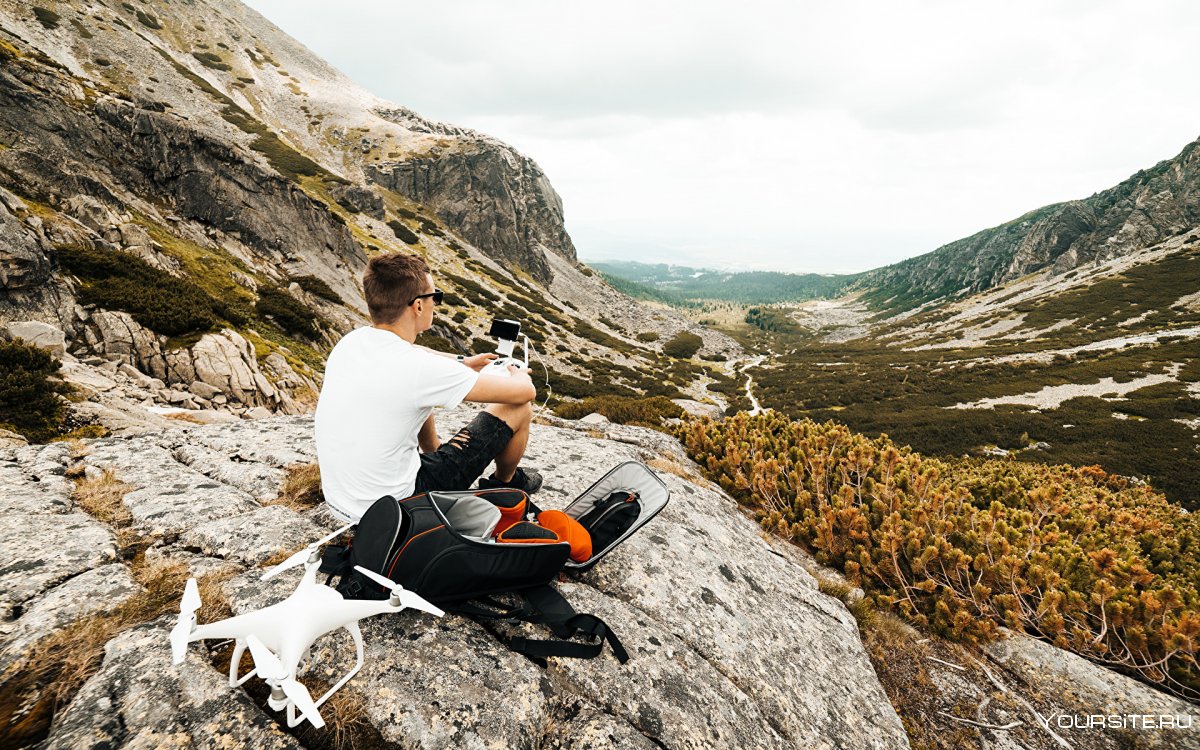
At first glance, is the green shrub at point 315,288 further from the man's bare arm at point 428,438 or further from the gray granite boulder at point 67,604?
the gray granite boulder at point 67,604

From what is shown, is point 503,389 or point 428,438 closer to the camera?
point 503,389

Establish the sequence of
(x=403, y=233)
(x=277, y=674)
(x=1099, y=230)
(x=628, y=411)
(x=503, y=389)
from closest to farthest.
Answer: (x=277, y=674) < (x=503, y=389) < (x=628, y=411) < (x=403, y=233) < (x=1099, y=230)

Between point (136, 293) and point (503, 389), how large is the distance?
1353 centimetres

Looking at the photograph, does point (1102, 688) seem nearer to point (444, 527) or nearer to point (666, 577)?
point (666, 577)

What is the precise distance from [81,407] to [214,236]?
20.8 metres

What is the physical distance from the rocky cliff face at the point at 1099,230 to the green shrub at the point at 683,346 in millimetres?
108023

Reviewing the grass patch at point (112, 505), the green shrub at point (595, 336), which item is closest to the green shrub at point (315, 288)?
the grass patch at point (112, 505)

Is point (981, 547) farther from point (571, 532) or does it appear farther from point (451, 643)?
point (451, 643)

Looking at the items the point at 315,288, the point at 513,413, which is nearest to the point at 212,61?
the point at 315,288

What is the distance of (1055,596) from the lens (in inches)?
176

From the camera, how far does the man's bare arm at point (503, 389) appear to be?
3.38 m

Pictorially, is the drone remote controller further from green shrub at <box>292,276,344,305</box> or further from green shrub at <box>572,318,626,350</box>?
green shrub at <box>572,318,626,350</box>

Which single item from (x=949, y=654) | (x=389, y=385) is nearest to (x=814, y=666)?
(x=949, y=654)

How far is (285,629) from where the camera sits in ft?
5.98
